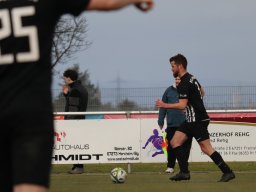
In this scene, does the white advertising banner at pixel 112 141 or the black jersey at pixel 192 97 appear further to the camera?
the white advertising banner at pixel 112 141

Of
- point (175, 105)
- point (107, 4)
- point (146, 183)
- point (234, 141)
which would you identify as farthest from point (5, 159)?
point (234, 141)

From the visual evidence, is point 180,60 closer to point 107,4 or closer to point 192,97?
point 192,97

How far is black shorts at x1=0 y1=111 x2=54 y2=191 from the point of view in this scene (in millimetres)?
3955

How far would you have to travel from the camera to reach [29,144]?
3.97 m

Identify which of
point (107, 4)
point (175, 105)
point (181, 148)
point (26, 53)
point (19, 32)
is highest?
point (107, 4)

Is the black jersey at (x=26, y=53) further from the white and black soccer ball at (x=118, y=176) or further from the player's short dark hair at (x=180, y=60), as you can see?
the white and black soccer ball at (x=118, y=176)

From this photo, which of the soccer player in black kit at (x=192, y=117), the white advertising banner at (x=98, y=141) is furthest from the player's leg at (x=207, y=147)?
the white advertising banner at (x=98, y=141)

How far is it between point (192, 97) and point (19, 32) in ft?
27.0

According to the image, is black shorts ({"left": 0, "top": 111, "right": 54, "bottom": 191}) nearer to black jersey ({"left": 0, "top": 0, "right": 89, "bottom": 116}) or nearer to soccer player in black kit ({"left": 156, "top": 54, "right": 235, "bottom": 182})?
black jersey ({"left": 0, "top": 0, "right": 89, "bottom": 116})

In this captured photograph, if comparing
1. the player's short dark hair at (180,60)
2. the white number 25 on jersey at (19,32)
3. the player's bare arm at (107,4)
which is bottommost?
the player's short dark hair at (180,60)

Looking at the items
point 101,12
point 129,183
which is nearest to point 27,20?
point 101,12

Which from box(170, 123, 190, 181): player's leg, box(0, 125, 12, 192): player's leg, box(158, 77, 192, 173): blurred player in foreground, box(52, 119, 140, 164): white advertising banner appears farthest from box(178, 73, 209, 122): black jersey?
box(0, 125, 12, 192): player's leg

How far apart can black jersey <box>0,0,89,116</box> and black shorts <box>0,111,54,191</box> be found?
2.1 inches

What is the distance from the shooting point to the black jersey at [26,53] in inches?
159
